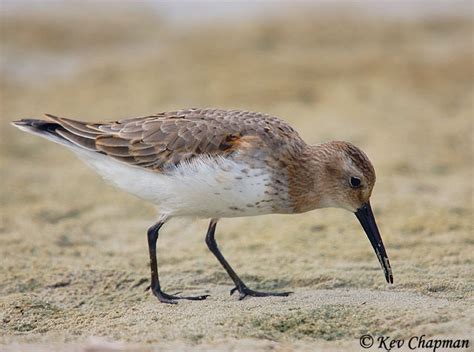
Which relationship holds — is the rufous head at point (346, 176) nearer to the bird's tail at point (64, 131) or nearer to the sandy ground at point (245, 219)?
the sandy ground at point (245, 219)

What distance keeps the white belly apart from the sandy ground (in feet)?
2.11

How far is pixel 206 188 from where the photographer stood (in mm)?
5637

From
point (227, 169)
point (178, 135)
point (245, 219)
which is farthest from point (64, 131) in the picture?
point (245, 219)

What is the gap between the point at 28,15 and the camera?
589 inches

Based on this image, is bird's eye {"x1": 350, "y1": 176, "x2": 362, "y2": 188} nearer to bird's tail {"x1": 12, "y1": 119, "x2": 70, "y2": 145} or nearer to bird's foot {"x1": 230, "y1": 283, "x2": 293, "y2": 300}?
bird's foot {"x1": 230, "y1": 283, "x2": 293, "y2": 300}

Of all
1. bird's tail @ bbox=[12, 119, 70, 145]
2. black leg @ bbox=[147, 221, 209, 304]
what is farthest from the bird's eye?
bird's tail @ bbox=[12, 119, 70, 145]

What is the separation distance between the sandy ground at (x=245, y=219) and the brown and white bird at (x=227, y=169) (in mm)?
482

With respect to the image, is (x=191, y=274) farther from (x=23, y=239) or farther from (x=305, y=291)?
(x=23, y=239)

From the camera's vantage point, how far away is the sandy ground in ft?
16.9

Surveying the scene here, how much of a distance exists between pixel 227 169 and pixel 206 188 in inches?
7.8

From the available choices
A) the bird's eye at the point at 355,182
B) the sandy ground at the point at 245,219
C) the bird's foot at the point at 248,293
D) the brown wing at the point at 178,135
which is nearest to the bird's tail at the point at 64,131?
the brown wing at the point at 178,135

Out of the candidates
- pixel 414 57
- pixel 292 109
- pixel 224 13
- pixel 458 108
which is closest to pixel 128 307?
pixel 292 109

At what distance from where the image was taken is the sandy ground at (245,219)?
5.15 m

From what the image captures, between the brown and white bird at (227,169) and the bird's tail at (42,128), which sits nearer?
the brown and white bird at (227,169)
